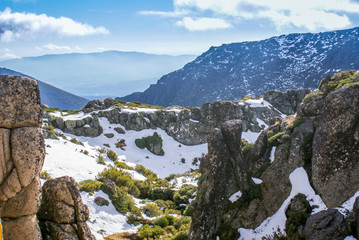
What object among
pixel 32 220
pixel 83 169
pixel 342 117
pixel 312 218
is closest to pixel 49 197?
pixel 32 220

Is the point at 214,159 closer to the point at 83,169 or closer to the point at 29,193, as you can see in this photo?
the point at 29,193

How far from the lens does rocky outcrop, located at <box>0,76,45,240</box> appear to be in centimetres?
570

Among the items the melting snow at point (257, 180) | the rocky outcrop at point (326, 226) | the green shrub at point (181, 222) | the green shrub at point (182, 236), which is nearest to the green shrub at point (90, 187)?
the green shrub at point (181, 222)

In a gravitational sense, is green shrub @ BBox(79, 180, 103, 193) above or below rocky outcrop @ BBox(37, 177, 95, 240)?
below

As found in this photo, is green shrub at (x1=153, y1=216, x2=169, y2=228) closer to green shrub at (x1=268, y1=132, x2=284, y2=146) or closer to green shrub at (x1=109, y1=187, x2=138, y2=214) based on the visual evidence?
green shrub at (x1=109, y1=187, x2=138, y2=214)

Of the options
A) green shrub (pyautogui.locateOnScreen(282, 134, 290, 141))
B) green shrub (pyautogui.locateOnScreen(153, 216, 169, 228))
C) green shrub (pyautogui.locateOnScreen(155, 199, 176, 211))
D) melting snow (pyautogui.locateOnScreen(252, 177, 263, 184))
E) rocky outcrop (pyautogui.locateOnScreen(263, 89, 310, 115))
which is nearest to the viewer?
melting snow (pyautogui.locateOnScreen(252, 177, 263, 184))

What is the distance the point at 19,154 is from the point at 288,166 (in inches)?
487

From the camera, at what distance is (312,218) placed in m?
9.97

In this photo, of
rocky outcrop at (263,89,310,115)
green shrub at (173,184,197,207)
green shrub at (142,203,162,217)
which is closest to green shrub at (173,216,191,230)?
green shrub at (142,203,162,217)

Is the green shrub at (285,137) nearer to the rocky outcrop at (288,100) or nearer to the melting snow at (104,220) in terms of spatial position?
the melting snow at (104,220)

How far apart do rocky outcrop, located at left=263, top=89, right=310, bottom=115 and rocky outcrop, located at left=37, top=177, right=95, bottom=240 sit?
5272cm

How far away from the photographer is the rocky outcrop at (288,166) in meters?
11.2

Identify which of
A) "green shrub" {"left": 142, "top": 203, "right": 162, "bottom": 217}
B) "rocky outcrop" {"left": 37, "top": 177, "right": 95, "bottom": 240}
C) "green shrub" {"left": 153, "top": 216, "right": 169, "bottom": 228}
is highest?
"rocky outcrop" {"left": 37, "top": 177, "right": 95, "bottom": 240}

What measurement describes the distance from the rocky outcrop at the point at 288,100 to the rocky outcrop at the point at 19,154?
54.1m
